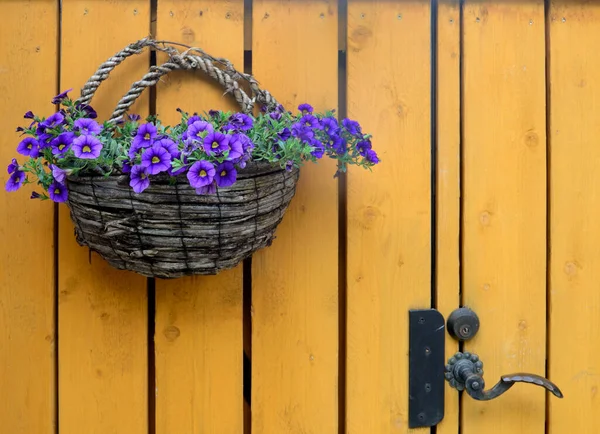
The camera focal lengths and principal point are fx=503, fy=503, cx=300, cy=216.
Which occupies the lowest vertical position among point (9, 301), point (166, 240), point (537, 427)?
point (537, 427)

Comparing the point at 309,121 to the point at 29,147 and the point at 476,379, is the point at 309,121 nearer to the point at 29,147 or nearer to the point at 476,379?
the point at 29,147

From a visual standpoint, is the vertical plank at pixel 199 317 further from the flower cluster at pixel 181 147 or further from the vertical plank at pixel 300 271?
the flower cluster at pixel 181 147

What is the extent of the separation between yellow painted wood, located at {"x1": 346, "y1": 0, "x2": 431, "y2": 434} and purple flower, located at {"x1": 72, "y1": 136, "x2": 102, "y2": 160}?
563 millimetres

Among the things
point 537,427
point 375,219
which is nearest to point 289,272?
point 375,219

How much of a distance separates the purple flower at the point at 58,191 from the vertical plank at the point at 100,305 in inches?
9.9

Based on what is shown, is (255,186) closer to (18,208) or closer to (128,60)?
(128,60)

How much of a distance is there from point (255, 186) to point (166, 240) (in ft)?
0.59

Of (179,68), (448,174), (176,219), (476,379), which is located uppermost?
(179,68)

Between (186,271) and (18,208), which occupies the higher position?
(18,208)

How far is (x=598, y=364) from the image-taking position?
123cm

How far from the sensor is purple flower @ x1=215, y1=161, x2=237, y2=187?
0.83 metres

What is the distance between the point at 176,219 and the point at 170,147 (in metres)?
0.12

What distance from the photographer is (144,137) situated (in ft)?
2.81

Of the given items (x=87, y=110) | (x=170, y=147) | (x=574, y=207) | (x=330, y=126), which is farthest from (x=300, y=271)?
(x=574, y=207)
